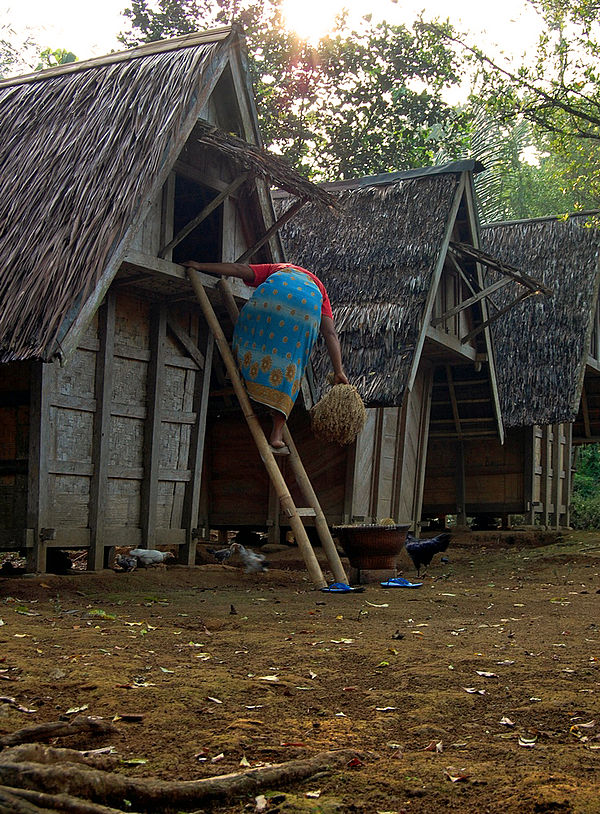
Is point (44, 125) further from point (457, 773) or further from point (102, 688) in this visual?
point (457, 773)

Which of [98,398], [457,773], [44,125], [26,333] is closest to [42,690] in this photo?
[457,773]

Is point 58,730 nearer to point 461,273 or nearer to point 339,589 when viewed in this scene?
point 339,589

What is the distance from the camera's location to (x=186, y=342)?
9.05m

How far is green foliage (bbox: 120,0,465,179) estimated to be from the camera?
18.8 metres

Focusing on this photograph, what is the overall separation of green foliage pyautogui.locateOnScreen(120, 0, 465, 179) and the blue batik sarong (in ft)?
37.9

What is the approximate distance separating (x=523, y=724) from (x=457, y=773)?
69 cm

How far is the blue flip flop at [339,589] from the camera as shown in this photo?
7375mm

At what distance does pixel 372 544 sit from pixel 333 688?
14.5ft

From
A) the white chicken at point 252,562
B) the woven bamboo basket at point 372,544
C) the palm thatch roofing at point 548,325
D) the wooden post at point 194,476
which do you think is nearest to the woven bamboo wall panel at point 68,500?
the wooden post at point 194,476

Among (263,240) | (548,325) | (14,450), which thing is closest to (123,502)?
(14,450)

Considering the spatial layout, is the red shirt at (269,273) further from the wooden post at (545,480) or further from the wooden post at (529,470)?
the wooden post at (545,480)

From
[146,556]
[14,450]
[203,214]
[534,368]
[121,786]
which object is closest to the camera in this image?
[121,786]

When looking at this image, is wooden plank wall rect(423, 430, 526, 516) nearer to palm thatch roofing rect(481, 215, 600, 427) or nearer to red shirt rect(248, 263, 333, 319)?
palm thatch roofing rect(481, 215, 600, 427)

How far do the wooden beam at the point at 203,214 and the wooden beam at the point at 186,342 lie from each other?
883 mm
